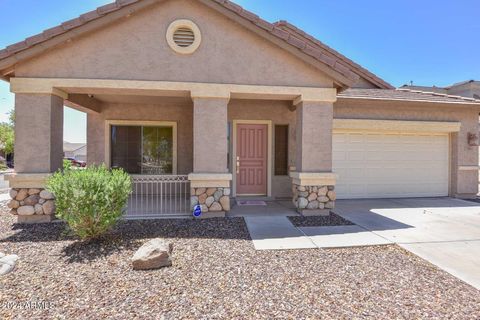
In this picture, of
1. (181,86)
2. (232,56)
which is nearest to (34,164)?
(181,86)

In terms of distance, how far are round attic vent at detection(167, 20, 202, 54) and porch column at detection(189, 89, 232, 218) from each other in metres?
1.10

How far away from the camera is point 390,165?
9867 millimetres

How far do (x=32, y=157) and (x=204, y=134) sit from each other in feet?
13.2

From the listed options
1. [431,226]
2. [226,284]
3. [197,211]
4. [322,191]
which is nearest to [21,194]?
[197,211]

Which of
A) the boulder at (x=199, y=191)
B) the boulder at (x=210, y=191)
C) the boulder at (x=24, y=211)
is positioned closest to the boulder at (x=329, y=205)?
the boulder at (x=210, y=191)

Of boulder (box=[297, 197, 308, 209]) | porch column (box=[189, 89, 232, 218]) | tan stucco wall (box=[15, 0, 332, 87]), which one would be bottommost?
boulder (box=[297, 197, 308, 209])

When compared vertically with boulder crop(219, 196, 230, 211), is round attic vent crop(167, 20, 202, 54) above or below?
above

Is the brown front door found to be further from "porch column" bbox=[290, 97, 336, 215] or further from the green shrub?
the green shrub

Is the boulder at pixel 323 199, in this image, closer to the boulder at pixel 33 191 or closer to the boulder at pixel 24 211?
the boulder at pixel 33 191

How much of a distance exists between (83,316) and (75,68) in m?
5.66

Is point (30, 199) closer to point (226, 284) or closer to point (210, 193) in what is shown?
point (210, 193)

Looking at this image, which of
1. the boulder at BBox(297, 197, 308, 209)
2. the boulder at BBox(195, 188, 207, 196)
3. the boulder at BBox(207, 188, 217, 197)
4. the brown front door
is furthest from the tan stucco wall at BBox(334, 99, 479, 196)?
the boulder at BBox(195, 188, 207, 196)

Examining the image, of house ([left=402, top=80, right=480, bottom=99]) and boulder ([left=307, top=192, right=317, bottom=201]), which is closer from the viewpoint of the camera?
boulder ([left=307, top=192, right=317, bottom=201])

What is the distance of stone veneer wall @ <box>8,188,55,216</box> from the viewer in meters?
6.23
